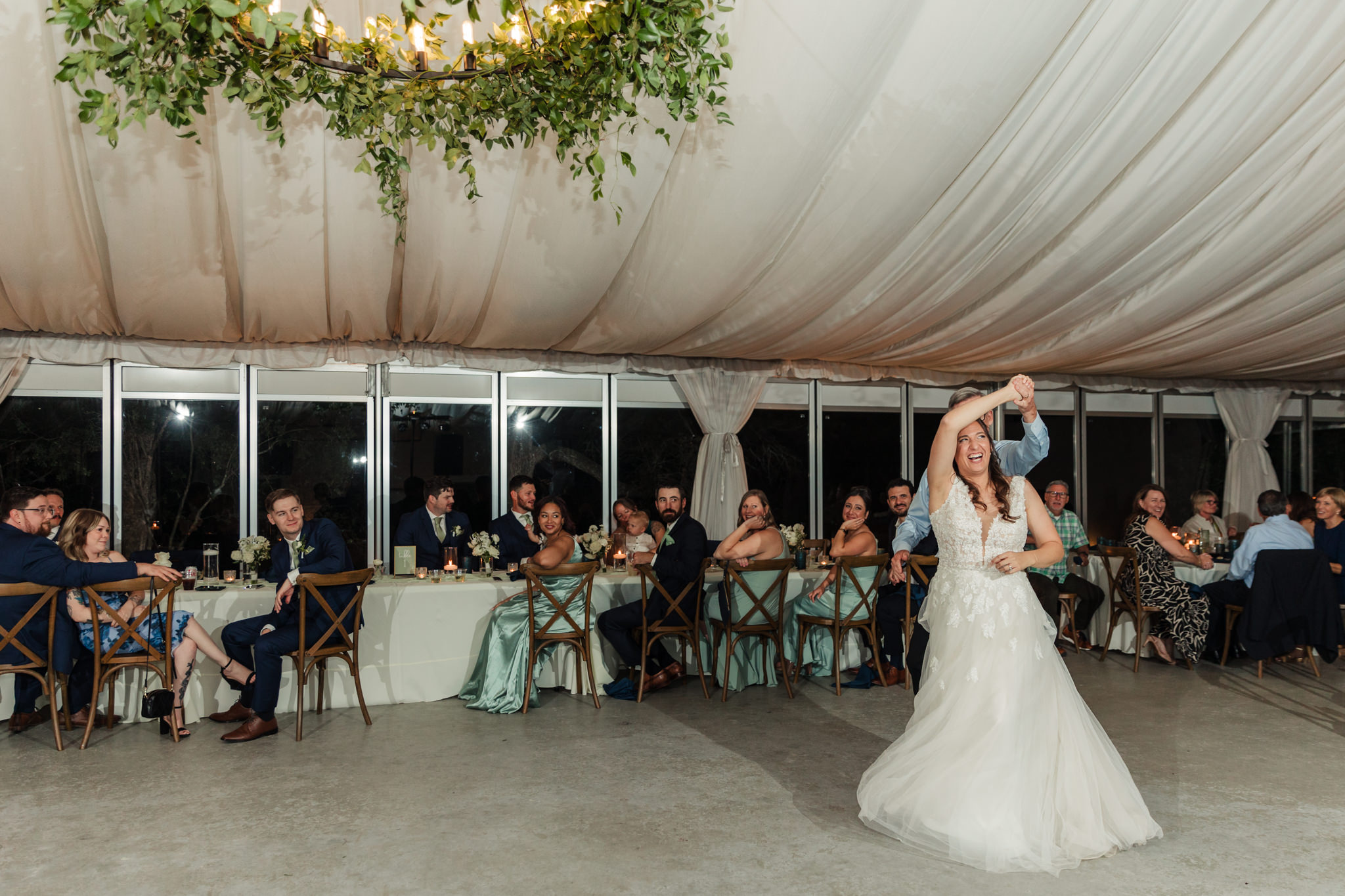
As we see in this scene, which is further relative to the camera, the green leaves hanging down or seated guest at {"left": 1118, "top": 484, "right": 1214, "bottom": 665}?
seated guest at {"left": 1118, "top": 484, "right": 1214, "bottom": 665}

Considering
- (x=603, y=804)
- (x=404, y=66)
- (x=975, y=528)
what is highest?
(x=404, y=66)

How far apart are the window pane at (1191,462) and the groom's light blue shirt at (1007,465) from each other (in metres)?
8.74

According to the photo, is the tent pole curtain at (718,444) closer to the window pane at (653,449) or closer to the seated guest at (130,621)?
the window pane at (653,449)

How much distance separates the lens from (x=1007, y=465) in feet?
12.3

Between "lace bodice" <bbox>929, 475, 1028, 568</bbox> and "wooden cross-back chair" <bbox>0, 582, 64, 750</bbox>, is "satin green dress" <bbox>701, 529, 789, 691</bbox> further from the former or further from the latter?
"wooden cross-back chair" <bbox>0, 582, 64, 750</bbox>

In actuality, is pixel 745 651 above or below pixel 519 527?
below

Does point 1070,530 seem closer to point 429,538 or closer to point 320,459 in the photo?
point 429,538

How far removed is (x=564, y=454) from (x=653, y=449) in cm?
112

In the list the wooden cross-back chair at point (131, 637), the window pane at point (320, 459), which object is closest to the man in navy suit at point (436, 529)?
the wooden cross-back chair at point (131, 637)

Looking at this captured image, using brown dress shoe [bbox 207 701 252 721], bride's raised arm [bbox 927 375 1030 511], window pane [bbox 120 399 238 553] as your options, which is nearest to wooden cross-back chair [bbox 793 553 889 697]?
bride's raised arm [bbox 927 375 1030 511]

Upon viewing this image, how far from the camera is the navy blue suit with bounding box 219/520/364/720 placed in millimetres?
4926

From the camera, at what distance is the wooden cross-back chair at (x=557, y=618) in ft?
17.4

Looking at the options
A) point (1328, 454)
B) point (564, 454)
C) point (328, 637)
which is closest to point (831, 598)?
point (328, 637)

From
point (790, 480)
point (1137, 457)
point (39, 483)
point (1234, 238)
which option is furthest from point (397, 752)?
point (1137, 457)
